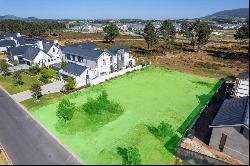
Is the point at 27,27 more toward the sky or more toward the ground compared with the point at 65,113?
more toward the sky

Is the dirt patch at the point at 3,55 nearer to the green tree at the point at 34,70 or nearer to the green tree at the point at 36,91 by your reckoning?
the green tree at the point at 34,70

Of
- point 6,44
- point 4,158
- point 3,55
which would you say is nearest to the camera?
point 4,158

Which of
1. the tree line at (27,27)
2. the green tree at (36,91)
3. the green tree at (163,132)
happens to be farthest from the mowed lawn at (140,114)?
the tree line at (27,27)

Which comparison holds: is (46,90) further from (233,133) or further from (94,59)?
(233,133)

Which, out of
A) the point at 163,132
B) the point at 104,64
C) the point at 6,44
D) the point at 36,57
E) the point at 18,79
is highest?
the point at 6,44

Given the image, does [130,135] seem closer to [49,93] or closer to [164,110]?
[164,110]

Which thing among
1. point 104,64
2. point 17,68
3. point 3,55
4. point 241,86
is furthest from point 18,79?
point 241,86
